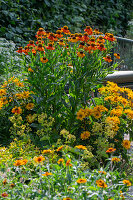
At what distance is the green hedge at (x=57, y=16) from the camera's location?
6.55 meters

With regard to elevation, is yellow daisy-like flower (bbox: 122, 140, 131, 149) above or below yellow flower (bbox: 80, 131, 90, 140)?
below

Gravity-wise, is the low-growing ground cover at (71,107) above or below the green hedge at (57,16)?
below

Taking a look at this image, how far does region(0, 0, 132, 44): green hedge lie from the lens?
655 centimetres

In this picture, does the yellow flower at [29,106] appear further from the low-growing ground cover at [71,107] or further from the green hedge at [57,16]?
the green hedge at [57,16]

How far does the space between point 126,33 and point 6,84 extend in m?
8.07

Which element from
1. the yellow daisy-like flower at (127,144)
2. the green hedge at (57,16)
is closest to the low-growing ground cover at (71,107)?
the yellow daisy-like flower at (127,144)

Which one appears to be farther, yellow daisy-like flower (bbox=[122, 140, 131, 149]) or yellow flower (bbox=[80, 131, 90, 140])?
yellow flower (bbox=[80, 131, 90, 140])

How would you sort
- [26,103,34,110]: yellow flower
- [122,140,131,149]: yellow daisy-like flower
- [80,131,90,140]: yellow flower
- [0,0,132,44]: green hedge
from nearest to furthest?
[122,140,131,149]: yellow daisy-like flower, [80,131,90,140]: yellow flower, [26,103,34,110]: yellow flower, [0,0,132,44]: green hedge

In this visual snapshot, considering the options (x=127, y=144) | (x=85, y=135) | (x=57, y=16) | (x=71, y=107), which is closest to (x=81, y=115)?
(x=85, y=135)

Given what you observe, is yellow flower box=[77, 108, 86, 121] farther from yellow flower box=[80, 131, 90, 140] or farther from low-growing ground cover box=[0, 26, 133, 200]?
yellow flower box=[80, 131, 90, 140]

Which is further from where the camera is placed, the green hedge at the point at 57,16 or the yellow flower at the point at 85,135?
the green hedge at the point at 57,16

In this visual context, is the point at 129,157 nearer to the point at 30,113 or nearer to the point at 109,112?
the point at 109,112

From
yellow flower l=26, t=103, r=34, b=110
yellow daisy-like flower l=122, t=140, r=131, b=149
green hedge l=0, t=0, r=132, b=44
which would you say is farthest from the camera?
green hedge l=0, t=0, r=132, b=44

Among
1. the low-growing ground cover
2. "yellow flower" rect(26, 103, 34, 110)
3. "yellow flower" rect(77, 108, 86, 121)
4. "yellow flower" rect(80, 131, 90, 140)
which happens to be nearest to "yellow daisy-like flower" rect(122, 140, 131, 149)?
the low-growing ground cover
